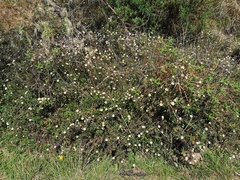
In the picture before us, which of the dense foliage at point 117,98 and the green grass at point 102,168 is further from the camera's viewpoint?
the dense foliage at point 117,98

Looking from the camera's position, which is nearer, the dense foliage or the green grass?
the green grass

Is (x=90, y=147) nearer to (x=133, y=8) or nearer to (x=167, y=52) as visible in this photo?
(x=167, y=52)

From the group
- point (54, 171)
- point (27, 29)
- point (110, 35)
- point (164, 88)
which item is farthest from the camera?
point (27, 29)

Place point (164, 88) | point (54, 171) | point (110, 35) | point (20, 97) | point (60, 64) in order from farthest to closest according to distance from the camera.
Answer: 1. point (110, 35)
2. point (60, 64)
3. point (20, 97)
4. point (164, 88)
5. point (54, 171)

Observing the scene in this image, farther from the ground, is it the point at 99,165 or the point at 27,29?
the point at 27,29

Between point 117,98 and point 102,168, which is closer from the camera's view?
point 102,168

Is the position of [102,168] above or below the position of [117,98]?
below

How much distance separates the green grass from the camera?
2439mm

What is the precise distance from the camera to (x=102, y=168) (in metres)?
2.50

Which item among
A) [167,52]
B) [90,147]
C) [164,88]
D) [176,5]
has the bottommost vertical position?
[90,147]

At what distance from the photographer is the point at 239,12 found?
178 inches

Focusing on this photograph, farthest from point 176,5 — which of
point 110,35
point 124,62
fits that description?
point 124,62

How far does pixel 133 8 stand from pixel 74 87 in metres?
1.82

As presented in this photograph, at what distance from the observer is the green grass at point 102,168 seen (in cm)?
244
